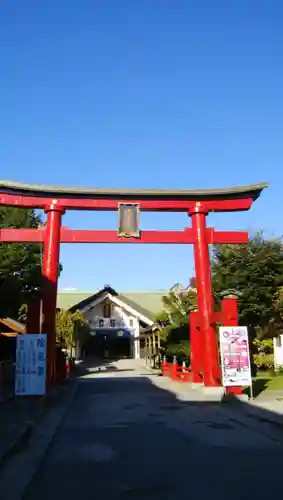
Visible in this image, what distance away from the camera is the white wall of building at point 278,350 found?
30214 mm

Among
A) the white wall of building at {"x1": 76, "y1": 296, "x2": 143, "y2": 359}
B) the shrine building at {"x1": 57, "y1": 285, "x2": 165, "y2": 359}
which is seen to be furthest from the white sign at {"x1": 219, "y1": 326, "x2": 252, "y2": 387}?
the white wall of building at {"x1": 76, "y1": 296, "x2": 143, "y2": 359}

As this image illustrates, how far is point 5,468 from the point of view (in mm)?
7668

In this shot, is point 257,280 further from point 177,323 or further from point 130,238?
point 130,238

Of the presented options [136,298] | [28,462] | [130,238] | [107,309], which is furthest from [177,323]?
[136,298]

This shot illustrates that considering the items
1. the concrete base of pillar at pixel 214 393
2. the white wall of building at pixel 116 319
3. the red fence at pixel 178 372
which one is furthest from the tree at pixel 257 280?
the white wall of building at pixel 116 319

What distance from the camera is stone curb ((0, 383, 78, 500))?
637 cm

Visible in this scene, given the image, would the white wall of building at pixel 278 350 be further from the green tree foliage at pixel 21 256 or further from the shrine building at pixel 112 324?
the shrine building at pixel 112 324

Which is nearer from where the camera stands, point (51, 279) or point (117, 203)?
point (51, 279)

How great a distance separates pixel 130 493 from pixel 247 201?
55.1ft

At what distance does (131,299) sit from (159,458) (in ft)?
178

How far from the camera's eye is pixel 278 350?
3089 cm

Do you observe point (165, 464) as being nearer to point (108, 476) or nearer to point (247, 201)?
point (108, 476)

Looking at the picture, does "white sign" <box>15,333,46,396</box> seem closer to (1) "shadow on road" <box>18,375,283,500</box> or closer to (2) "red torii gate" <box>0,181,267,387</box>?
(2) "red torii gate" <box>0,181,267,387</box>

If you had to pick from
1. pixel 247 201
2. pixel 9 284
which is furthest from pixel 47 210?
pixel 247 201
